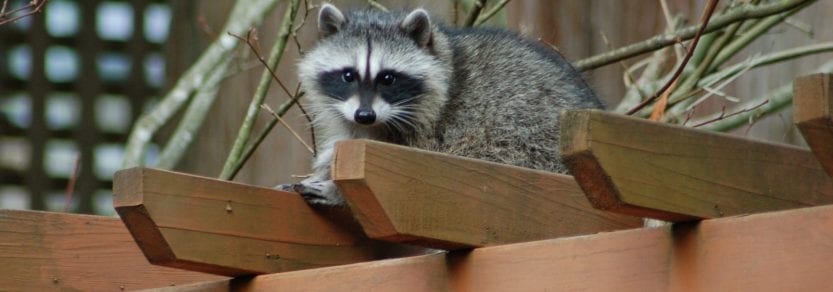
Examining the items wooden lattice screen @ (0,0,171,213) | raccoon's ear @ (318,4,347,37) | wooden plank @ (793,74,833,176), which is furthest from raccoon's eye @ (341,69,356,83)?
wooden lattice screen @ (0,0,171,213)

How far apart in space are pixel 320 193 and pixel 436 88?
3.90ft

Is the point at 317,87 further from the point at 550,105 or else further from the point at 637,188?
the point at 637,188

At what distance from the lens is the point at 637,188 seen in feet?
7.34

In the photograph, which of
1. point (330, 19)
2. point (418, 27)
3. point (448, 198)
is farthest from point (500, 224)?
point (330, 19)

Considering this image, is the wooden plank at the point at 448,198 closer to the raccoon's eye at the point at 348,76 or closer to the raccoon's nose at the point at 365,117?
the raccoon's nose at the point at 365,117

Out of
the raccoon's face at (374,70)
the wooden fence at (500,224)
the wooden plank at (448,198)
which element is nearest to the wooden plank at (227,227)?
the wooden fence at (500,224)

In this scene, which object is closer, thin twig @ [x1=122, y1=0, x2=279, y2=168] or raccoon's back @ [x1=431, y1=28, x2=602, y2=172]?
raccoon's back @ [x1=431, y1=28, x2=602, y2=172]

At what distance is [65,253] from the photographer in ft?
11.0

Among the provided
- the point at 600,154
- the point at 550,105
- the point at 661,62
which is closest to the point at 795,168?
the point at 600,154

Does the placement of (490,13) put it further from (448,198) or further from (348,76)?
(448,198)

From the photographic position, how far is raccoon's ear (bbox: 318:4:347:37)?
14.5 ft

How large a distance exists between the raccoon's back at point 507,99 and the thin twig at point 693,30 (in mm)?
166

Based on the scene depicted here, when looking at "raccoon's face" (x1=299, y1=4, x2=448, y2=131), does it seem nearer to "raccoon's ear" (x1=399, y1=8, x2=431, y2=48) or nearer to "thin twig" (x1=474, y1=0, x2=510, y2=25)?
"raccoon's ear" (x1=399, y1=8, x2=431, y2=48)

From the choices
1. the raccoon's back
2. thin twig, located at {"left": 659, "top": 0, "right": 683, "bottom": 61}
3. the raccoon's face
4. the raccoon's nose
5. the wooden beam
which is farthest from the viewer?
thin twig, located at {"left": 659, "top": 0, "right": 683, "bottom": 61}
